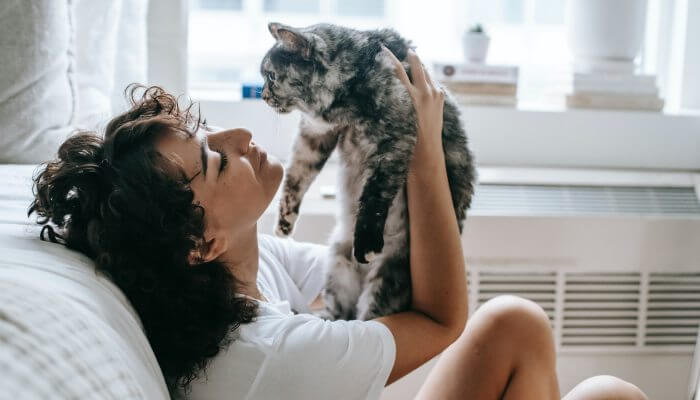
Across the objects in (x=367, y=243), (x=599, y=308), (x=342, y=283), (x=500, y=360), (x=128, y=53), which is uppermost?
(x=128, y=53)

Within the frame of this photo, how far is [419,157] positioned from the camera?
1248 millimetres

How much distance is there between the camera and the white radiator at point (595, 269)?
1869 millimetres

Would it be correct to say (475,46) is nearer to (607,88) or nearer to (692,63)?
(607,88)

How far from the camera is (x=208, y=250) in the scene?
104 cm

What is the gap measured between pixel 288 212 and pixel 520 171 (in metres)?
1.01

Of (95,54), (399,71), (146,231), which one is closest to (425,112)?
(399,71)

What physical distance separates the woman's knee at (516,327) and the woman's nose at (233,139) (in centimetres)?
58

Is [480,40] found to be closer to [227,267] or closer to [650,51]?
[650,51]

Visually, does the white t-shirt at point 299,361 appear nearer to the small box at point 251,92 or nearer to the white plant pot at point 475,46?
the small box at point 251,92

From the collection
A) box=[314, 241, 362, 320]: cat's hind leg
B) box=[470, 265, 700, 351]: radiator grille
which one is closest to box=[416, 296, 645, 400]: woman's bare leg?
box=[314, 241, 362, 320]: cat's hind leg

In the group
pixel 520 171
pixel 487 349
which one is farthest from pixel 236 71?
pixel 487 349

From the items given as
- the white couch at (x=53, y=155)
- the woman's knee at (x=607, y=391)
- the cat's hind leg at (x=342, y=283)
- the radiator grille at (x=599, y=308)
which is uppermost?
the white couch at (x=53, y=155)

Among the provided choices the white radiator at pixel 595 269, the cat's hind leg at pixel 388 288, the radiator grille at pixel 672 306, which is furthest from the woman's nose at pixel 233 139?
the radiator grille at pixel 672 306

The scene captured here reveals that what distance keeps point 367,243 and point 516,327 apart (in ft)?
1.13
